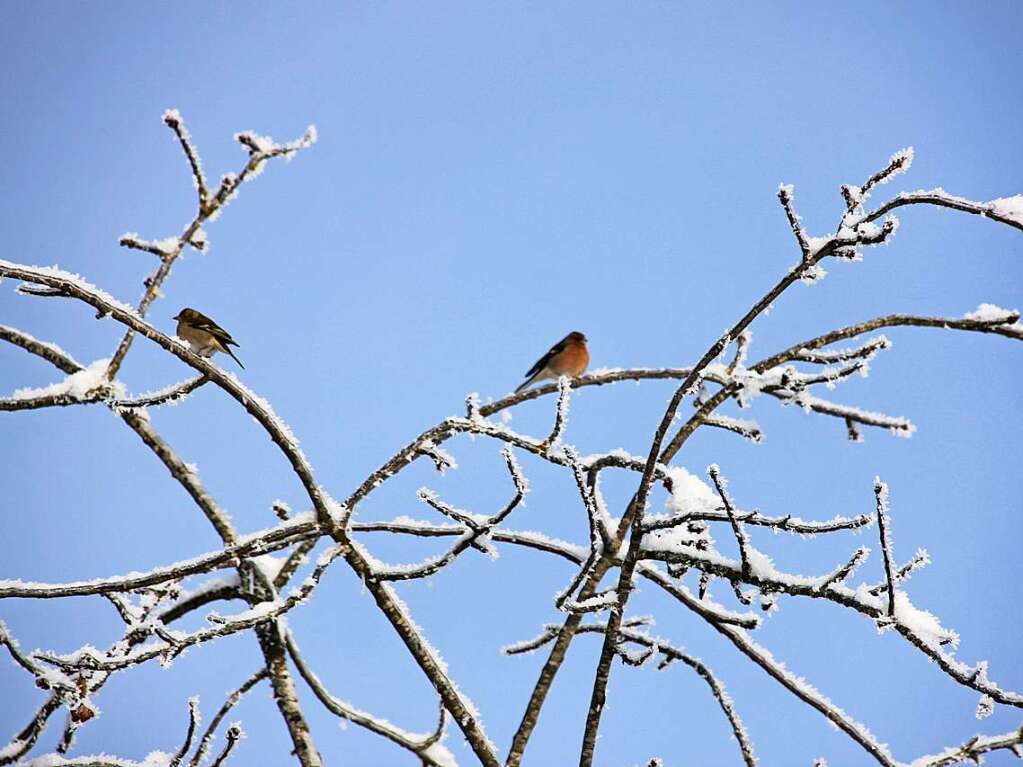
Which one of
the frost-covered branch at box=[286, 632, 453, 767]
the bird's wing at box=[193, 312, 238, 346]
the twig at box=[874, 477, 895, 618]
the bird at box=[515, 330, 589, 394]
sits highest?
the bird at box=[515, 330, 589, 394]

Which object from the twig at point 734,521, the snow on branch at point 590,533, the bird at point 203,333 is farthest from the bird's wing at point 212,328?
the twig at point 734,521

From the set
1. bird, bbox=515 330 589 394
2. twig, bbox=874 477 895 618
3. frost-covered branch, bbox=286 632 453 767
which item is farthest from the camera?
bird, bbox=515 330 589 394

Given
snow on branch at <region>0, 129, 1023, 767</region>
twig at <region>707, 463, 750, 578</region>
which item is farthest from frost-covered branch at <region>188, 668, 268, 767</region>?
twig at <region>707, 463, 750, 578</region>

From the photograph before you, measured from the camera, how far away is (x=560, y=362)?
29.3 ft

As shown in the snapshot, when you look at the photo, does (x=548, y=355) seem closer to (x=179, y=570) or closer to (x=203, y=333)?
(x=203, y=333)

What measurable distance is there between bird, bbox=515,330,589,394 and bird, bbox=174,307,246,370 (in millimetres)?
2796

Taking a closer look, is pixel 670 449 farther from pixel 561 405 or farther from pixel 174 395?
pixel 174 395

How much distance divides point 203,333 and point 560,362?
3091mm

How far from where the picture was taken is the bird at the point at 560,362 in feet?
29.3

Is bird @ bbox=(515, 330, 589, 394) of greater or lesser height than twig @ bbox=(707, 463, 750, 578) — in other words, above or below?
above

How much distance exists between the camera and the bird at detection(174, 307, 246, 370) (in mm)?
7094

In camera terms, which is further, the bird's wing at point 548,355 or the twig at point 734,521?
the bird's wing at point 548,355

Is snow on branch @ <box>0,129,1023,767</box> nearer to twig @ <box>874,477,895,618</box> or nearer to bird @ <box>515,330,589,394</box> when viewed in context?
twig @ <box>874,477,895,618</box>

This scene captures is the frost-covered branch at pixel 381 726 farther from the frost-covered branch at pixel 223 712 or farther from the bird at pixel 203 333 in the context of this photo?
the bird at pixel 203 333
